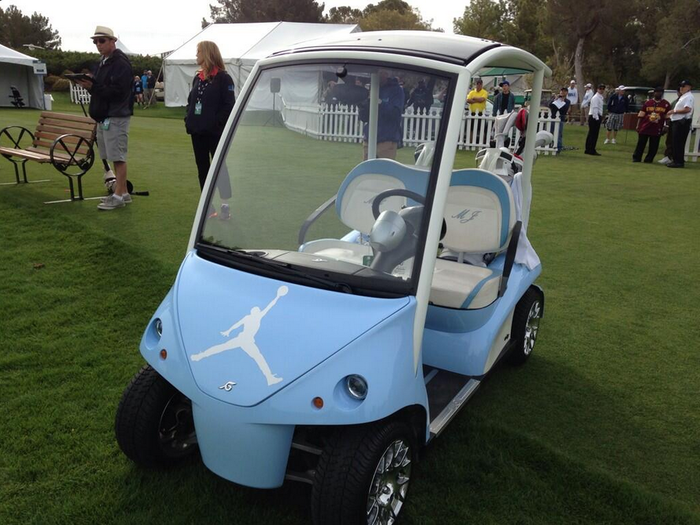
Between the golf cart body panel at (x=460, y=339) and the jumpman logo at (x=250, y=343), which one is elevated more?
the jumpman logo at (x=250, y=343)

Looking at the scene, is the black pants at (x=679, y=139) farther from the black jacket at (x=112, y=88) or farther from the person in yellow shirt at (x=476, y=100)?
the black jacket at (x=112, y=88)

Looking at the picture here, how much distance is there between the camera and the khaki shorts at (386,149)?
2.83 m

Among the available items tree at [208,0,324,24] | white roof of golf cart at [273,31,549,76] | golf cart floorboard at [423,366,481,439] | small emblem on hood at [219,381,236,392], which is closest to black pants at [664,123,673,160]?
white roof of golf cart at [273,31,549,76]

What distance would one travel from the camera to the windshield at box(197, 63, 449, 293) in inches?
97.4

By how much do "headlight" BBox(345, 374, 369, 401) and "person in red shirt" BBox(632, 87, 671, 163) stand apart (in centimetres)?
1431

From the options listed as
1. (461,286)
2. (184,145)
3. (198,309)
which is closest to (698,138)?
(184,145)

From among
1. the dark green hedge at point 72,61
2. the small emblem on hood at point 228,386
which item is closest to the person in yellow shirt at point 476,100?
the small emblem on hood at point 228,386

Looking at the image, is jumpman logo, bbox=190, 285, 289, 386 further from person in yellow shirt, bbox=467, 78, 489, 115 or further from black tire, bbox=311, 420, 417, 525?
person in yellow shirt, bbox=467, 78, 489, 115

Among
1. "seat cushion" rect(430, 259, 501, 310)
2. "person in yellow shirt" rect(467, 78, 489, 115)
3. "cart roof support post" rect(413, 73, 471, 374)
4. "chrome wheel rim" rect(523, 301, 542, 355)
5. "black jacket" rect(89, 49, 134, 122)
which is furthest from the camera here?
"person in yellow shirt" rect(467, 78, 489, 115)

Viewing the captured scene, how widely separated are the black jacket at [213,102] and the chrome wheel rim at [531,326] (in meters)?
3.79

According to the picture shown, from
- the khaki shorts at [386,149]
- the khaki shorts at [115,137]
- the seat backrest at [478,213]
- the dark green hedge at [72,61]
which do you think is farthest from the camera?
the dark green hedge at [72,61]

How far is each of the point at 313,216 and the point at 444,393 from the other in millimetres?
1050

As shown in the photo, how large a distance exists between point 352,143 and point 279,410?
1323mm

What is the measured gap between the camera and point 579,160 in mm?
14539
